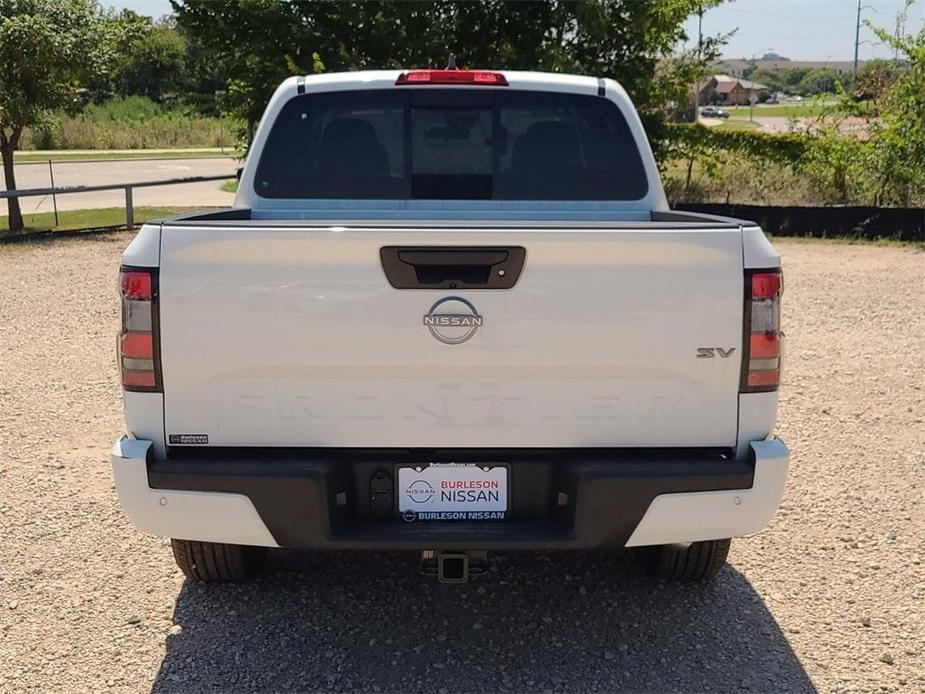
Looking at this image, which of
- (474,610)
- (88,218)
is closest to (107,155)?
(88,218)

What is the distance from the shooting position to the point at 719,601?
388 centimetres

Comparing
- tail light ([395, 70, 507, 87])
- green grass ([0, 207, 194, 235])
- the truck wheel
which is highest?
tail light ([395, 70, 507, 87])

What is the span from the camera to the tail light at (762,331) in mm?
2934

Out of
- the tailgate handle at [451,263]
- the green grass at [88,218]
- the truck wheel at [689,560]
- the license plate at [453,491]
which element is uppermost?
the tailgate handle at [451,263]

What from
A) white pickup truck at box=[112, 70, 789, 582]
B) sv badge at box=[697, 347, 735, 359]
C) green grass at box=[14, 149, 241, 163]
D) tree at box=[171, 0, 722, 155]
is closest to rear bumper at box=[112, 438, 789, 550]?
white pickup truck at box=[112, 70, 789, 582]

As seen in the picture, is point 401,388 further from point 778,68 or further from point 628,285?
point 778,68

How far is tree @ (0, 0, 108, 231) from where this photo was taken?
14.3 meters

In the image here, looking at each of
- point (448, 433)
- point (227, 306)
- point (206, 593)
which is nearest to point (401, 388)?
point (448, 433)

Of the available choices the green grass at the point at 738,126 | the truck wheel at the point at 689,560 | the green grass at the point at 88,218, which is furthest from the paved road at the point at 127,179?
the truck wheel at the point at 689,560

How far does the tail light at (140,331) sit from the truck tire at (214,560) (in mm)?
946

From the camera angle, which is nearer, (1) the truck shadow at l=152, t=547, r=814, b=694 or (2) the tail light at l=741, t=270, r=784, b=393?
(2) the tail light at l=741, t=270, r=784, b=393

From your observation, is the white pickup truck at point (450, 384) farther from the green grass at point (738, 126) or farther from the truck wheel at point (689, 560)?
the green grass at point (738, 126)

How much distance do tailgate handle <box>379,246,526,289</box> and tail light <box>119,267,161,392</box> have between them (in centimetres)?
70

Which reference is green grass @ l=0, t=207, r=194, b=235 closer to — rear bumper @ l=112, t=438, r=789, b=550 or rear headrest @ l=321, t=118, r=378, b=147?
rear headrest @ l=321, t=118, r=378, b=147
